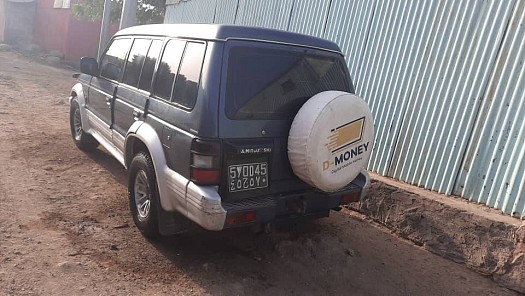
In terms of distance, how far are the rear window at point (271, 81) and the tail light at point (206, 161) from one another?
0.92ft

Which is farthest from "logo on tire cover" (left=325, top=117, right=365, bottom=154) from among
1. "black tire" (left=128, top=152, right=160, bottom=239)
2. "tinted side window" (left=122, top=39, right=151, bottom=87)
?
"tinted side window" (left=122, top=39, right=151, bottom=87)

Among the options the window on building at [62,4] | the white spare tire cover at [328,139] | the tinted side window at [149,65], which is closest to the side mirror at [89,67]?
the tinted side window at [149,65]

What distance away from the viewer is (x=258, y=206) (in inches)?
121

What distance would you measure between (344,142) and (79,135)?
447 centimetres

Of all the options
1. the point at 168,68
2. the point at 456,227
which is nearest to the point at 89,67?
the point at 168,68

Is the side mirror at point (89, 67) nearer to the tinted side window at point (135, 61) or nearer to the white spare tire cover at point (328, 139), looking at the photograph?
the tinted side window at point (135, 61)

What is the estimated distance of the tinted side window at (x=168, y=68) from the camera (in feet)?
11.5

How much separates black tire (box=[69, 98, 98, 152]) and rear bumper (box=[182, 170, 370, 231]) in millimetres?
3577

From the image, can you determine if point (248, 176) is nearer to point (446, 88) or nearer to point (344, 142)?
point (344, 142)

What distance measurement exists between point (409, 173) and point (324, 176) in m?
2.21

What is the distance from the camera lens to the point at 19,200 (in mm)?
4289

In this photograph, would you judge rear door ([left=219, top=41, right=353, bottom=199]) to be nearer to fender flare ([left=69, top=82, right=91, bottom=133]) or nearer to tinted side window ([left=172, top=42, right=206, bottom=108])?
tinted side window ([left=172, top=42, right=206, bottom=108])

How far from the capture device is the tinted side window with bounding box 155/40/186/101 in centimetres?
351

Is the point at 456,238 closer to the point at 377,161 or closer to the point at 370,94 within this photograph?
the point at 377,161
